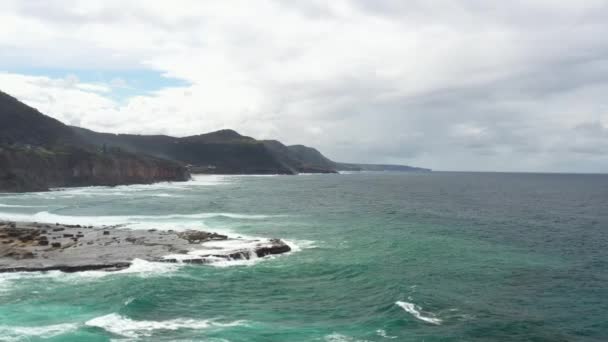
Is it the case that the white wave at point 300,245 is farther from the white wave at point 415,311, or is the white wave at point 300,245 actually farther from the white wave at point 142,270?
the white wave at point 415,311

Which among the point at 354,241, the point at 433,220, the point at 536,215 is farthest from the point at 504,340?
the point at 536,215

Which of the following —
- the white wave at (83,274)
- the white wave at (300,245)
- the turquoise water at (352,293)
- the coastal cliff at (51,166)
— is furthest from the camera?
the coastal cliff at (51,166)

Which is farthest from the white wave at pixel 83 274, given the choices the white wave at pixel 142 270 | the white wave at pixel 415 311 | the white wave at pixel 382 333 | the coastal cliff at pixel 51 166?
the coastal cliff at pixel 51 166

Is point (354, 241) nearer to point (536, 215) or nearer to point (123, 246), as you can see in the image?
point (123, 246)

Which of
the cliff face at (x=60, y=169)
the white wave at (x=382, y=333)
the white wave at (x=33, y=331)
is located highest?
the cliff face at (x=60, y=169)

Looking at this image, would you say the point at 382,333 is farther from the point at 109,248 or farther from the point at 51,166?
the point at 51,166

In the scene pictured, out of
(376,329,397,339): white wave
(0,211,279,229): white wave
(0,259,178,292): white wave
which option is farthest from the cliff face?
(376,329,397,339): white wave
